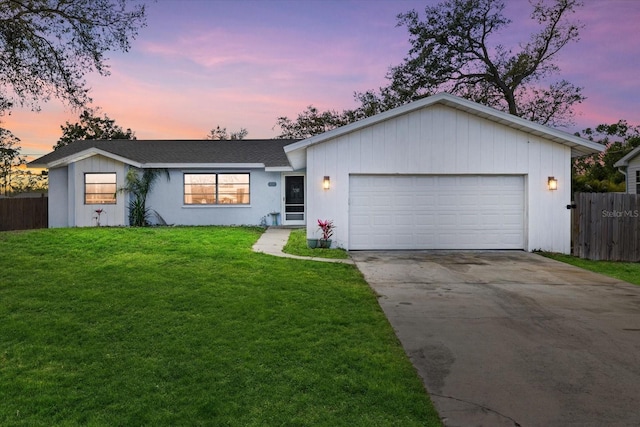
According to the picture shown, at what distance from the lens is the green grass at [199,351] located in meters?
2.92

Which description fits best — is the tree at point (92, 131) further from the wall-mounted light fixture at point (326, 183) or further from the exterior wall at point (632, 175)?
the exterior wall at point (632, 175)

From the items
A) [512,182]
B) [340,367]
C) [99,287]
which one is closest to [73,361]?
[340,367]

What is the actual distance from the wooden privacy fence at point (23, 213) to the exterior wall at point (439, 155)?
1316cm

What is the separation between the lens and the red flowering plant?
10.8 m

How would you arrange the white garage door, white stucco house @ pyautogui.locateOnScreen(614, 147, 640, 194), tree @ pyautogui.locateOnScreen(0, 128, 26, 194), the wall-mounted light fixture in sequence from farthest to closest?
tree @ pyautogui.locateOnScreen(0, 128, 26, 194) < white stucco house @ pyautogui.locateOnScreen(614, 147, 640, 194) < the white garage door < the wall-mounted light fixture

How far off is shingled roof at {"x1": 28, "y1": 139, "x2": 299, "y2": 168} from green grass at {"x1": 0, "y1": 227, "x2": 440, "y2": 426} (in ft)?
30.2

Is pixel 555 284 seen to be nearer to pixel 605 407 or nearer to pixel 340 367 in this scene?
pixel 605 407

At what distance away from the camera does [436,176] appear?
1110 cm

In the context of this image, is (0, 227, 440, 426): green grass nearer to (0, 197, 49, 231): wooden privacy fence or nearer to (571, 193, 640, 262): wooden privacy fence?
(571, 193, 640, 262): wooden privacy fence

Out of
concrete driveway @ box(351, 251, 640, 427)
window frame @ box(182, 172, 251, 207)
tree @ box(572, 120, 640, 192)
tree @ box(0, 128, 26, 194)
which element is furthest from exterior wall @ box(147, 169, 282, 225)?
tree @ box(0, 128, 26, 194)

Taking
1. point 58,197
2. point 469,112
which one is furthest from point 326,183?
point 58,197

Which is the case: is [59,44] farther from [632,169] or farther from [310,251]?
[632,169]

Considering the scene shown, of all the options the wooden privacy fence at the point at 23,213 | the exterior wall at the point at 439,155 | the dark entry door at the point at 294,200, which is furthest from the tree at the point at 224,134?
the exterior wall at the point at 439,155

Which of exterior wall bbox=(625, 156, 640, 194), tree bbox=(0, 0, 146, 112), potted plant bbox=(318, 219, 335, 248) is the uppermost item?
tree bbox=(0, 0, 146, 112)
